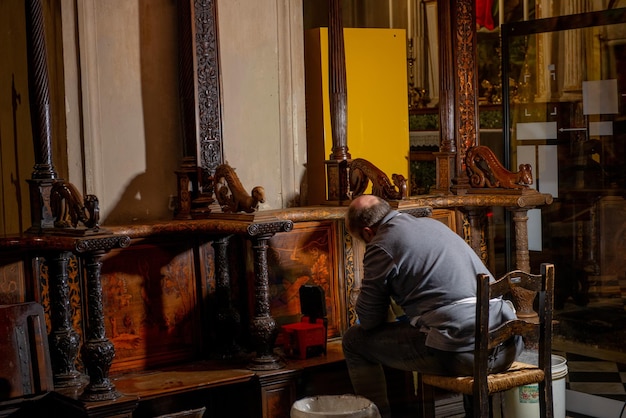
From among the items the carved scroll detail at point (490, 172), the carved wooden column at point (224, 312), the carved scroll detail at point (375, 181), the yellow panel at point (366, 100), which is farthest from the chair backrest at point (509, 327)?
the yellow panel at point (366, 100)

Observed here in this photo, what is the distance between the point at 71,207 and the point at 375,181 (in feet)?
6.21

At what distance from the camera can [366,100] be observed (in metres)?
6.83

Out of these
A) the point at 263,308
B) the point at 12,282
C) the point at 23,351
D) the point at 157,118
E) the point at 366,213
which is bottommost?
the point at 23,351

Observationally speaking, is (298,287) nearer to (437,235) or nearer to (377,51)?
(437,235)

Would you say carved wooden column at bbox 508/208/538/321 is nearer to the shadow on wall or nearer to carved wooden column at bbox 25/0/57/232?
the shadow on wall

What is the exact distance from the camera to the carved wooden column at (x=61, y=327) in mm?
5113

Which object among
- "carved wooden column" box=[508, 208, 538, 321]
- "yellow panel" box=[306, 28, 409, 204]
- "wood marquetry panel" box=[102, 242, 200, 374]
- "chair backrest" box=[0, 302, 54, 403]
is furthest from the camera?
"yellow panel" box=[306, 28, 409, 204]

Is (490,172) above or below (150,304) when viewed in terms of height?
above

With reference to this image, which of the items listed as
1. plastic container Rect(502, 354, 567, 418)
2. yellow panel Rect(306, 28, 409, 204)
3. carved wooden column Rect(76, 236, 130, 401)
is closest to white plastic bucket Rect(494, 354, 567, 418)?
plastic container Rect(502, 354, 567, 418)

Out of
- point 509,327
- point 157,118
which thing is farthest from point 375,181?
point 509,327

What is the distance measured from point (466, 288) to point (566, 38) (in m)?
4.01

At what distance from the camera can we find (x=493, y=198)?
647 centimetres

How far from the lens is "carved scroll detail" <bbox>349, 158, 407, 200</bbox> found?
5.87 metres

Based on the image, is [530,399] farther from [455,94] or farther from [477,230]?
[455,94]
